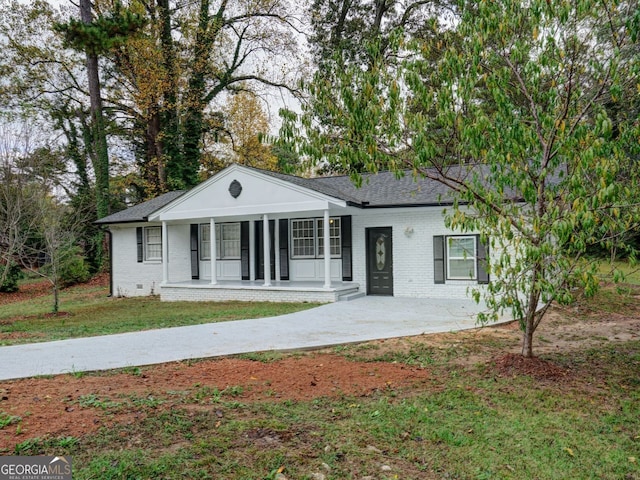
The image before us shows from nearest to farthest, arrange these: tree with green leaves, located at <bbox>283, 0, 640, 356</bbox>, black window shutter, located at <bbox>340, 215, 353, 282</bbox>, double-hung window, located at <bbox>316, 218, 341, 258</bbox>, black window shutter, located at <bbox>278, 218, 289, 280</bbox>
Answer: tree with green leaves, located at <bbox>283, 0, 640, 356</bbox> → black window shutter, located at <bbox>340, 215, 353, 282</bbox> → double-hung window, located at <bbox>316, 218, 341, 258</bbox> → black window shutter, located at <bbox>278, 218, 289, 280</bbox>

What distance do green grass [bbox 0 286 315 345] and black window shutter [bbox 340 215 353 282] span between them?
2.23 metres

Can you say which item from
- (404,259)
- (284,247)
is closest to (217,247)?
(284,247)

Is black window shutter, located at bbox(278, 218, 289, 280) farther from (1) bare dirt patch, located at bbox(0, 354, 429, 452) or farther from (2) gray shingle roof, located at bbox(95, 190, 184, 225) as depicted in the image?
(1) bare dirt patch, located at bbox(0, 354, 429, 452)

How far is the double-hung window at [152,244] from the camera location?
16953 millimetres

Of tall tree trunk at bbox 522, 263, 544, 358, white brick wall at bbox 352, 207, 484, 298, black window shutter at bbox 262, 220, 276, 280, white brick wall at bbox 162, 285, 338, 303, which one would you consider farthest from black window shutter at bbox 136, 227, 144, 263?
tall tree trunk at bbox 522, 263, 544, 358

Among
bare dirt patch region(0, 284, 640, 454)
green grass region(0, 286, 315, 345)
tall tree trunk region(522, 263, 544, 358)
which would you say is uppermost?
tall tree trunk region(522, 263, 544, 358)

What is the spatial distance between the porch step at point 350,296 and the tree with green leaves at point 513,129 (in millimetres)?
7220

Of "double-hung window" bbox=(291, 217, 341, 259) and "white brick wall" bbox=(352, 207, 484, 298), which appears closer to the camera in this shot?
"white brick wall" bbox=(352, 207, 484, 298)

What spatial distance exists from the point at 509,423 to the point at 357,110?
3.42 meters

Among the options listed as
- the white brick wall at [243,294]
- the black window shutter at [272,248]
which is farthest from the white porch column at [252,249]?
the white brick wall at [243,294]

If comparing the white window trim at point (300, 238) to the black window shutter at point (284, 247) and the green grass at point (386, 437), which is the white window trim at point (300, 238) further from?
the green grass at point (386, 437)

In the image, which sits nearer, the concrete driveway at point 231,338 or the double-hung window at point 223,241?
the concrete driveway at point 231,338

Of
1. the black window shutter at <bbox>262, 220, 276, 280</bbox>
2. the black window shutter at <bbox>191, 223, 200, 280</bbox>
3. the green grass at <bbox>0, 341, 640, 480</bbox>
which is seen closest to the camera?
the green grass at <bbox>0, 341, 640, 480</bbox>

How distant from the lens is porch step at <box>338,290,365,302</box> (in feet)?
40.7
